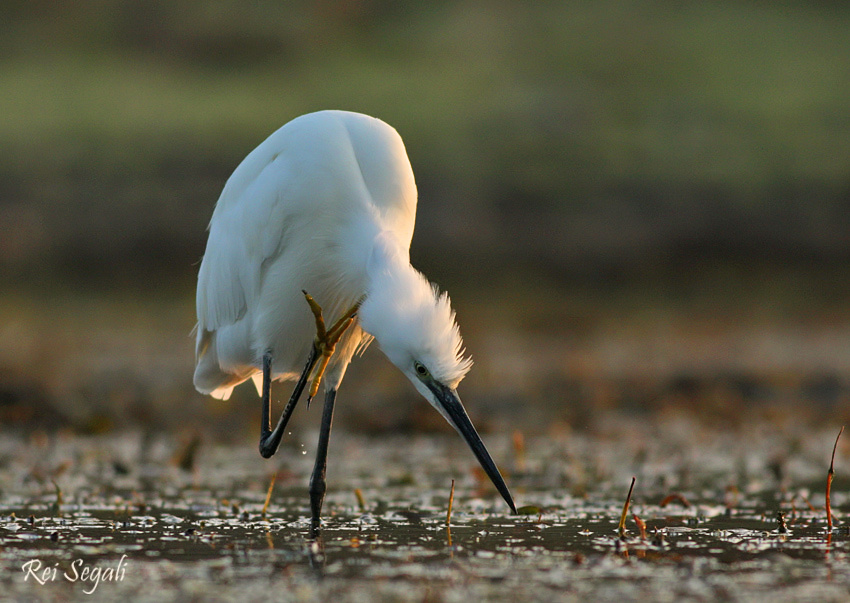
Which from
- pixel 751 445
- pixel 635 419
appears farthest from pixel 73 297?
pixel 751 445

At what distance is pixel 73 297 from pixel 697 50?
55.3 ft

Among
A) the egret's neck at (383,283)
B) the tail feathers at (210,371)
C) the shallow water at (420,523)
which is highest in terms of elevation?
the egret's neck at (383,283)

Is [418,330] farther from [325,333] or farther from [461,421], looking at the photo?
[325,333]

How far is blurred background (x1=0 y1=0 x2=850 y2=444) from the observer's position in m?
11.2

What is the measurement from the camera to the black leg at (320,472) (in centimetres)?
585

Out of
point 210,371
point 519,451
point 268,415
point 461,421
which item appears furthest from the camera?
point 519,451

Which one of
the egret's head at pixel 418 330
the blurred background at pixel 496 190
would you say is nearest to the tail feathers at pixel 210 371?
the blurred background at pixel 496 190

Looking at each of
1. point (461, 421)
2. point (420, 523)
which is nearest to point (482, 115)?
point (420, 523)

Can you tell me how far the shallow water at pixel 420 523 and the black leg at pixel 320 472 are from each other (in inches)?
3.7

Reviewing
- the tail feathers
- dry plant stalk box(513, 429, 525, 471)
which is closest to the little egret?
the tail feathers

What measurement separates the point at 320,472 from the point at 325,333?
0.80 m

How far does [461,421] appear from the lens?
198 inches

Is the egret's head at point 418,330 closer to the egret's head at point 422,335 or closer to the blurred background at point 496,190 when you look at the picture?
the egret's head at point 422,335

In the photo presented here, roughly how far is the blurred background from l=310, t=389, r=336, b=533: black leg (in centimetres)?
270
